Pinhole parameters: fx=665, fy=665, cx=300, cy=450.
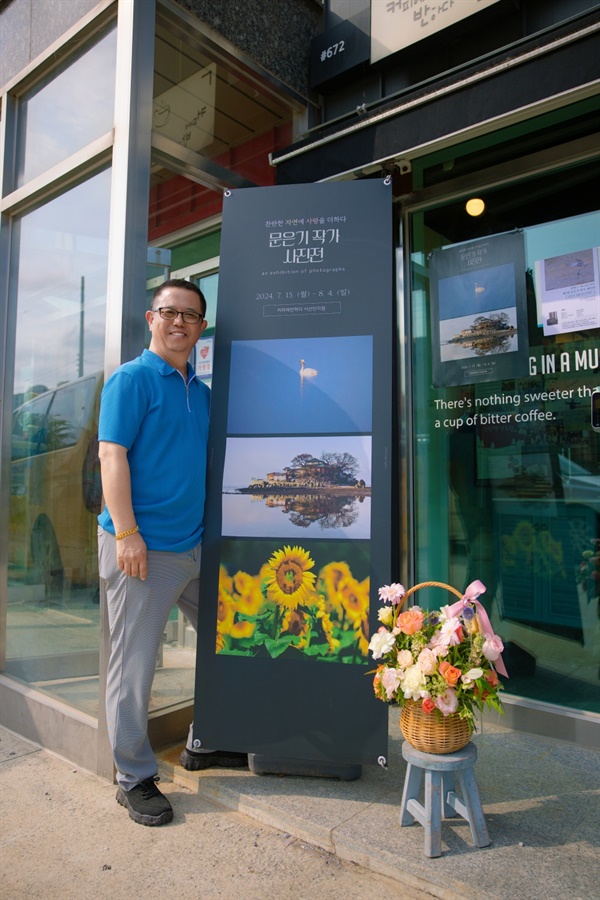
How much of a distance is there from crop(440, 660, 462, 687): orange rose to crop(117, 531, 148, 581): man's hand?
44.8 inches

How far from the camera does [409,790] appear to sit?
225 cm

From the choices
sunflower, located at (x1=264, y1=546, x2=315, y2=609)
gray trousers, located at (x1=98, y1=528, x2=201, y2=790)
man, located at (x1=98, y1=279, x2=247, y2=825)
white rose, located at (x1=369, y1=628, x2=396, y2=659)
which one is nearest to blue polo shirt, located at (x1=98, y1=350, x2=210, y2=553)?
man, located at (x1=98, y1=279, x2=247, y2=825)

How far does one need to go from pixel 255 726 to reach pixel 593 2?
3312mm

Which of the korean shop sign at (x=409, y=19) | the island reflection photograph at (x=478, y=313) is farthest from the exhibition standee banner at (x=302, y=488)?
the korean shop sign at (x=409, y=19)

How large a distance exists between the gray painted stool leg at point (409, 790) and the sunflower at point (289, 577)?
0.71 meters

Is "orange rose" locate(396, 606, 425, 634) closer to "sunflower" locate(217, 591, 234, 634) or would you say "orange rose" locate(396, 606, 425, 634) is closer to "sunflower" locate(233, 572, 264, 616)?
"sunflower" locate(233, 572, 264, 616)

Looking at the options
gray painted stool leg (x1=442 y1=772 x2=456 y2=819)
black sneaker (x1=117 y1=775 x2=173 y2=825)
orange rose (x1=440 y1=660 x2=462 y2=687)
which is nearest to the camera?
orange rose (x1=440 y1=660 x2=462 y2=687)

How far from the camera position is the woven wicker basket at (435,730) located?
211cm

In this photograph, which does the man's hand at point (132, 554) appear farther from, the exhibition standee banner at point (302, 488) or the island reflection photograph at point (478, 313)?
the island reflection photograph at point (478, 313)

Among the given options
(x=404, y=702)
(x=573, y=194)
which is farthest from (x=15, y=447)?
(x=573, y=194)

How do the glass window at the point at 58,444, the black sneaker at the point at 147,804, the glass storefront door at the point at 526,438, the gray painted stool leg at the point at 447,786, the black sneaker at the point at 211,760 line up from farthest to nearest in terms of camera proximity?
the glass window at the point at 58,444
the glass storefront door at the point at 526,438
the black sneaker at the point at 211,760
the black sneaker at the point at 147,804
the gray painted stool leg at the point at 447,786

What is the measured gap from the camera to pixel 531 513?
10.6 ft

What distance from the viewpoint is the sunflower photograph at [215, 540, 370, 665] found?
8.21ft

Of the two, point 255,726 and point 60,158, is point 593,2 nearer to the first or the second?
point 60,158
